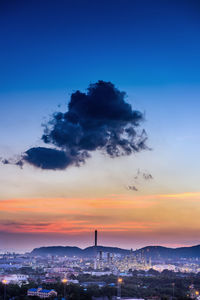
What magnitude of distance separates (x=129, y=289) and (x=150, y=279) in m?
11.4

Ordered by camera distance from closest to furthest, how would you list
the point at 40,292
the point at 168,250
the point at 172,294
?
the point at 40,292
the point at 172,294
the point at 168,250

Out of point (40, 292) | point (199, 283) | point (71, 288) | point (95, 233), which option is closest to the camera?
point (40, 292)

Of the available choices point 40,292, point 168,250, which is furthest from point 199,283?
point 168,250

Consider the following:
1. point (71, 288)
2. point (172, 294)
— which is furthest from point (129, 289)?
point (71, 288)

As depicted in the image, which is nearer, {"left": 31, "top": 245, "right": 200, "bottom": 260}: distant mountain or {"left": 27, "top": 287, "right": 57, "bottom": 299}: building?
{"left": 27, "top": 287, "right": 57, "bottom": 299}: building

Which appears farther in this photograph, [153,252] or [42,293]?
[153,252]

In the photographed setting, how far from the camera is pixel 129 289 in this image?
3086cm

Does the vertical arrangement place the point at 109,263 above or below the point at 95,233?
below

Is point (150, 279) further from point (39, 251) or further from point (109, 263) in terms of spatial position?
point (39, 251)

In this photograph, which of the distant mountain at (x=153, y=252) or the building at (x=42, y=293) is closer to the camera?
the building at (x=42, y=293)

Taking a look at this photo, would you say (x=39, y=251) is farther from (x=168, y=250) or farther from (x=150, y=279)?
(x=150, y=279)

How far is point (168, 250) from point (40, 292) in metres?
145

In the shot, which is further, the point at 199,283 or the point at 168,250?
the point at 168,250

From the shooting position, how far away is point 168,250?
536 ft
